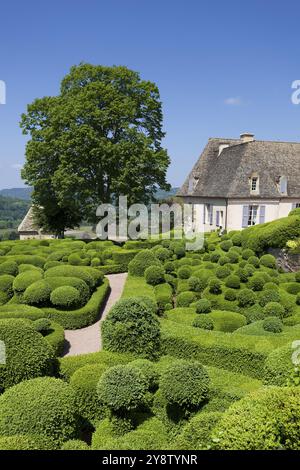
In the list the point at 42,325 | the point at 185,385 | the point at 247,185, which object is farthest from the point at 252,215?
the point at 185,385

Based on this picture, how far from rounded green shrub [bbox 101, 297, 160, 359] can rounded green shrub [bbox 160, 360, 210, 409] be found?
9.77 feet

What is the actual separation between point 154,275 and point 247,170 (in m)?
21.0

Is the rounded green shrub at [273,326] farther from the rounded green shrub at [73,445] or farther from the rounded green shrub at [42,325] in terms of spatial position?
the rounded green shrub at [73,445]

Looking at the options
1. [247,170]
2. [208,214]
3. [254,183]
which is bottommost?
[208,214]

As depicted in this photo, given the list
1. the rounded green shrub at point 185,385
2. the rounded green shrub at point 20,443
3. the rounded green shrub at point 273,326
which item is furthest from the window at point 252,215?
the rounded green shrub at point 20,443

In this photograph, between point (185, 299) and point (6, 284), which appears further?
point (6, 284)

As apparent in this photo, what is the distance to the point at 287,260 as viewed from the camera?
73.5 ft

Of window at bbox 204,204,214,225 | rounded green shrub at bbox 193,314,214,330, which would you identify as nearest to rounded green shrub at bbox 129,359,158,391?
rounded green shrub at bbox 193,314,214,330

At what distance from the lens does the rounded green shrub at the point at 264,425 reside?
20.5 ft

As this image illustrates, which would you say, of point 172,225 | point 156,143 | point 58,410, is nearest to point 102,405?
point 58,410

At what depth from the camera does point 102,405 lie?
1009 cm

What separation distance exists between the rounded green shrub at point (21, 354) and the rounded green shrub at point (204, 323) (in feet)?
20.6

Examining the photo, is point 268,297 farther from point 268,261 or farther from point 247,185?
point 247,185
